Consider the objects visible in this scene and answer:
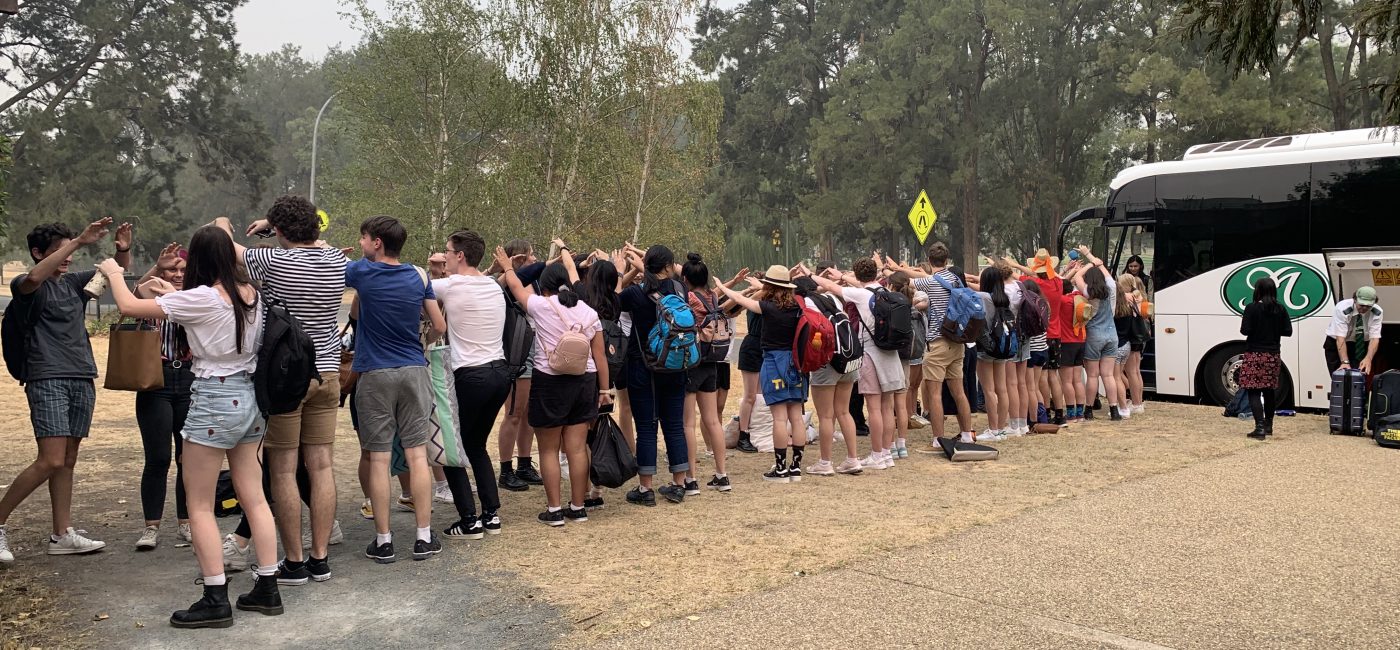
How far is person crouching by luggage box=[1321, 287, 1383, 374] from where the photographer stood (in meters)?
11.0

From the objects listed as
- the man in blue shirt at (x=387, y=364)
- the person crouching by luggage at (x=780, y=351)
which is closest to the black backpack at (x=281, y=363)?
the man in blue shirt at (x=387, y=364)

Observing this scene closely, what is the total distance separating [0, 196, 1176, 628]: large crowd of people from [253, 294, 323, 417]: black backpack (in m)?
0.05

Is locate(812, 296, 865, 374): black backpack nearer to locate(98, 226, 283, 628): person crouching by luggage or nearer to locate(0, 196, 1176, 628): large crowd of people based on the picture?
locate(0, 196, 1176, 628): large crowd of people

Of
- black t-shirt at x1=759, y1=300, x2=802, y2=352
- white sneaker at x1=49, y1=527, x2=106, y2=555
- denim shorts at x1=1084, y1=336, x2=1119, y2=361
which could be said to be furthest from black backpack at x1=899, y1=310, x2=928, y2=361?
white sneaker at x1=49, y1=527, x2=106, y2=555

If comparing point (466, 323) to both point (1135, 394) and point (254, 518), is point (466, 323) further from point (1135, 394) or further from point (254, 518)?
point (1135, 394)

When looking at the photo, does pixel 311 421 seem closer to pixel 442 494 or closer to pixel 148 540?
pixel 148 540

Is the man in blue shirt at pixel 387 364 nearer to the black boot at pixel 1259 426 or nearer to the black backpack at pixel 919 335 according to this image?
the black backpack at pixel 919 335

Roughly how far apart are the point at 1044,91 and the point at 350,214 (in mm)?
27500

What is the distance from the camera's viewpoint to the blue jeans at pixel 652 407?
732 cm

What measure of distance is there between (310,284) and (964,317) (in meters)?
5.83

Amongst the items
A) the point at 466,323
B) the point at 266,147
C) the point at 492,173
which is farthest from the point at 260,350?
the point at 266,147

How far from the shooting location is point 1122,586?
5.46 m

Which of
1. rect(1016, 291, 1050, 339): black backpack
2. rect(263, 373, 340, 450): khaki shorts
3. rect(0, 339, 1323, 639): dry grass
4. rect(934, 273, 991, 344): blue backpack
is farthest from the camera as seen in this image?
rect(1016, 291, 1050, 339): black backpack

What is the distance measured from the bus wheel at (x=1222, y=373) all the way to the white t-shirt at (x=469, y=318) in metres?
10.6
